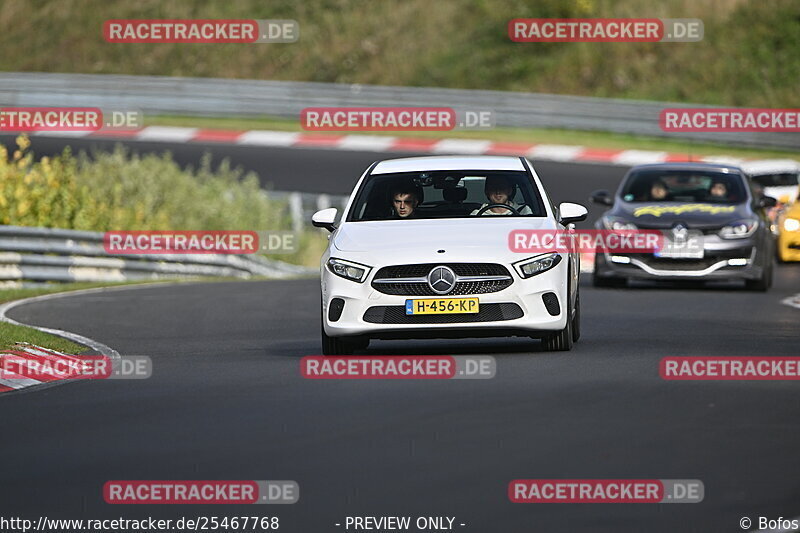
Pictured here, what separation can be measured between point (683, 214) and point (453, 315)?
28.8ft

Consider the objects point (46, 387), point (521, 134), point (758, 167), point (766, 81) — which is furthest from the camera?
point (766, 81)

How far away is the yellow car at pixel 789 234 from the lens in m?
25.1

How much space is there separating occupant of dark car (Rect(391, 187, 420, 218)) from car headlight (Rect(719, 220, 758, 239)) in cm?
786

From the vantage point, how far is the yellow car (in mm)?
25078

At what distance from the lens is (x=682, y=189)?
2205 centimetres

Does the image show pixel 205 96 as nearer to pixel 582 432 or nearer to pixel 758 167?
pixel 758 167

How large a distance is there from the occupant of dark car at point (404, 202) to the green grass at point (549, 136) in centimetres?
2626

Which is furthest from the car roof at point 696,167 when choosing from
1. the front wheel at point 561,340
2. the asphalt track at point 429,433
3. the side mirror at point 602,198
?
the front wheel at point 561,340

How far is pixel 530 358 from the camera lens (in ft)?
41.7

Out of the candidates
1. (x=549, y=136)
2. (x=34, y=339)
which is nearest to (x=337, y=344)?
Result: (x=34, y=339)

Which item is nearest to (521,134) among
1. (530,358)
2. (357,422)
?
(530,358)

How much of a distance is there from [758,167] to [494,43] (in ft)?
61.6

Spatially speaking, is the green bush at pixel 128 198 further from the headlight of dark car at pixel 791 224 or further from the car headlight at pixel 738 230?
the car headlight at pixel 738 230

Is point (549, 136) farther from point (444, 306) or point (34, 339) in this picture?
point (444, 306)
